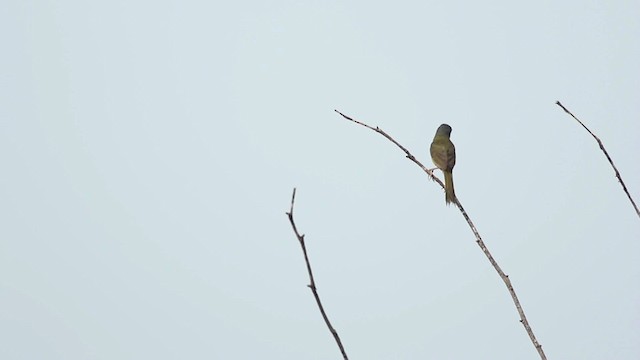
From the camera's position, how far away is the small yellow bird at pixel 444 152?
616 cm

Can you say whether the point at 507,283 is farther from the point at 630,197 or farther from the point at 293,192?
the point at 293,192

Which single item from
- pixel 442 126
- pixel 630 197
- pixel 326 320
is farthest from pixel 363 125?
pixel 442 126

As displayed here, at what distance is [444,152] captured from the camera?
626 cm

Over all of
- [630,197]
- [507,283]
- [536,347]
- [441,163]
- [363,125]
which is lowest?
[536,347]

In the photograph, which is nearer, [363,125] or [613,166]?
[613,166]

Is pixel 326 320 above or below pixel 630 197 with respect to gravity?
below

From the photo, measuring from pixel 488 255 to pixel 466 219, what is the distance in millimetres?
314

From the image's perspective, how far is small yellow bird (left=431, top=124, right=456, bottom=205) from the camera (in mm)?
6164

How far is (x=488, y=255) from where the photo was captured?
198cm

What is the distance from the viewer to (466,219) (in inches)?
89.8

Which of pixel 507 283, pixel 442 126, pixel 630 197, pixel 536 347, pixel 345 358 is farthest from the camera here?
pixel 442 126

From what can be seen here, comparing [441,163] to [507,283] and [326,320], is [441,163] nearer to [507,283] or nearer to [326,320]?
[507,283]

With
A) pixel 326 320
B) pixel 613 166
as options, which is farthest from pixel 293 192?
pixel 613 166

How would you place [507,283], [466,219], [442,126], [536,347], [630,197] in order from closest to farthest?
1. [536,347]
2. [507,283]
3. [630,197]
4. [466,219]
5. [442,126]
